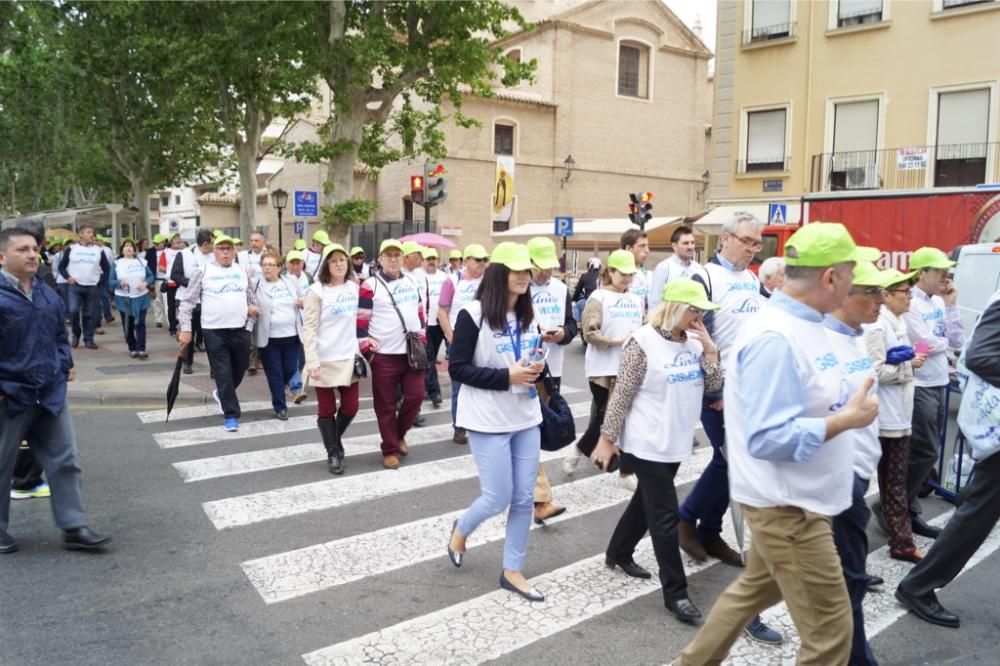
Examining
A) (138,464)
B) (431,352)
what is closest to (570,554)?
(138,464)

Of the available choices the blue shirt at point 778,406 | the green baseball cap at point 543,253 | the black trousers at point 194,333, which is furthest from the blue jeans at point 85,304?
the blue shirt at point 778,406

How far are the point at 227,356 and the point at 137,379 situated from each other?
137 inches

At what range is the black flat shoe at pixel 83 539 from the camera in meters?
5.04

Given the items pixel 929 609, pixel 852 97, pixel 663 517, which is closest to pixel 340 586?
pixel 663 517

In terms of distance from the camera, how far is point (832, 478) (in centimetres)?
296

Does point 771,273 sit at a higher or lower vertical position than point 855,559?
higher

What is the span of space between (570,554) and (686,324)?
5.90 ft

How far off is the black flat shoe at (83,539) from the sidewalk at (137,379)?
5.05m

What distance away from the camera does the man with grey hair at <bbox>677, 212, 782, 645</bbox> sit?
16.0ft

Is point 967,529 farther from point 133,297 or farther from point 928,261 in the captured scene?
point 133,297

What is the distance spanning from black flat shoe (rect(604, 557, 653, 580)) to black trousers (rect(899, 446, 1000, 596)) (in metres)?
1.42

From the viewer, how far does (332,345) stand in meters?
7.24

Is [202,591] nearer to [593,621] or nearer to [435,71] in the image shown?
[593,621]

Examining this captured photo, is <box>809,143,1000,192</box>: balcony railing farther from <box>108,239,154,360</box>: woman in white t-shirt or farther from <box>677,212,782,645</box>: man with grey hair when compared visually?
<box>677,212,782,645</box>: man with grey hair
